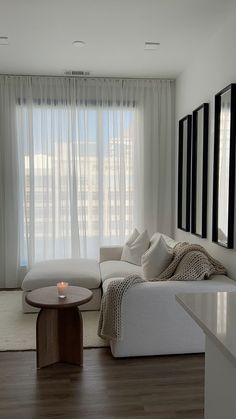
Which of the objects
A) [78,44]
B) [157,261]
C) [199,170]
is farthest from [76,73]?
[157,261]

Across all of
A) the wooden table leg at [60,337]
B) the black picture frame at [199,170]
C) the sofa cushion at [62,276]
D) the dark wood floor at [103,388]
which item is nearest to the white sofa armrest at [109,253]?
the sofa cushion at [62,276]

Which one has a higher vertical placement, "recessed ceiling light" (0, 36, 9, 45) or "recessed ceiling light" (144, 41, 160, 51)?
"recessed ceiling light" (0, 36, 9, 45)

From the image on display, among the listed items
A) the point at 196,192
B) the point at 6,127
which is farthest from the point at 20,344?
the point at 6,127

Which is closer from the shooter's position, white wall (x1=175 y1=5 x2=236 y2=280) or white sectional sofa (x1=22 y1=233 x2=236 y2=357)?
white sectional sofa (x1=22 y1=233 x2=236 y2=357)

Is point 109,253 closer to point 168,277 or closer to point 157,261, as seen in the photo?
point 157,261

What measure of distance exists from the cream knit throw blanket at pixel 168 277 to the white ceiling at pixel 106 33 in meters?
2.05

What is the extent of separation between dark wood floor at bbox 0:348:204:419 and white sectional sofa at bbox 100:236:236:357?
9 centimetres

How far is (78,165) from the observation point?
509cm

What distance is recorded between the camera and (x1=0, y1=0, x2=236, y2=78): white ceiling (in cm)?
304

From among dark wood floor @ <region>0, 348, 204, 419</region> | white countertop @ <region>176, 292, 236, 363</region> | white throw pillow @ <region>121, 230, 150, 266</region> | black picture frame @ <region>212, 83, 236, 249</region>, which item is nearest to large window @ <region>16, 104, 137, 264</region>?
white throw pillow @ <region>121, 230, 150, 266</region>

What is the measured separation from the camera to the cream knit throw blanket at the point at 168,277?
290 cm

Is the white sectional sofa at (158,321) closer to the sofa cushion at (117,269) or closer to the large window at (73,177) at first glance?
the sofa cushion at (117,269)

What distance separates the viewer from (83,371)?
2773mm

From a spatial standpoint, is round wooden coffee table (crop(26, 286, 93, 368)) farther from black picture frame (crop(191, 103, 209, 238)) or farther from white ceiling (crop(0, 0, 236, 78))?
white ceiling (crop(0, 0, 236, 78))
